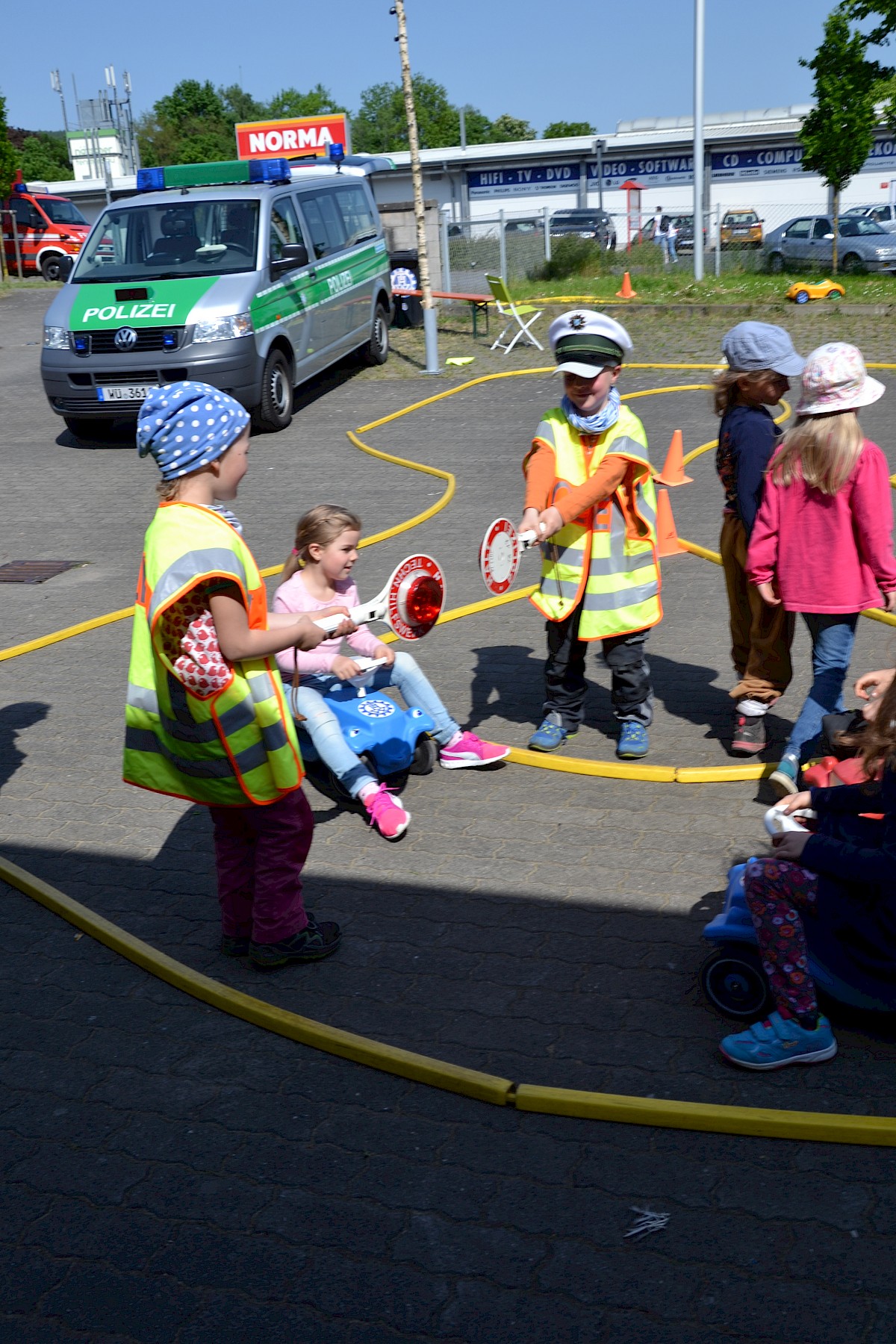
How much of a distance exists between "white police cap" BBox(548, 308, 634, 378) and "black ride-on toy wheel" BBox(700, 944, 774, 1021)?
2448 millimetres

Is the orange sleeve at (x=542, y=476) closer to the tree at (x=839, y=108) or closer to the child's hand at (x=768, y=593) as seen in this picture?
the child's hand at (x=768, y=593)

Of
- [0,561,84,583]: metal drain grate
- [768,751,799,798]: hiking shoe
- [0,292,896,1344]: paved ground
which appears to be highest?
[768,751,799,798]: hiking shoe

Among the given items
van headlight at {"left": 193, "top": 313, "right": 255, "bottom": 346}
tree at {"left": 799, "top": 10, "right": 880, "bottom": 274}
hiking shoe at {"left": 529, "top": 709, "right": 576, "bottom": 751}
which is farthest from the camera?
tree at {"left": 799, "top": 10, "right": 880, "bottom": 274}

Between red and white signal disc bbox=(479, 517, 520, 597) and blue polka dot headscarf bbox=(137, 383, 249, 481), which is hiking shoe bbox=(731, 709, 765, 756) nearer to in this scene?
red and white signal disc bbox=(479, 517, 520, 597)

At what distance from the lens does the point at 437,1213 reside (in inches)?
113

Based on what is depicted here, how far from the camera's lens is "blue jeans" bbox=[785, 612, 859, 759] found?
470cm

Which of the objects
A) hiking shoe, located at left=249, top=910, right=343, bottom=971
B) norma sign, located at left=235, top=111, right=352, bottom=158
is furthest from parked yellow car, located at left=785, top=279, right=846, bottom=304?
hiking shoe, located at left=249, top=910, right=343, bottom=971

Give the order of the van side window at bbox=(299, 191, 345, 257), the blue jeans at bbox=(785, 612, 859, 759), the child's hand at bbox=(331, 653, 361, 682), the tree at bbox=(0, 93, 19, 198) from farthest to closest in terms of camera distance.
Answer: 1. the tree at bbox=(0, 93, 19, 198)
2. the van side window at bbox=(299, 191, 345, 257)
3. the blue jeans at bbox=(785, 612, 859, 759)
4. the child's hand at bbox=(331, 653, 361, 682)

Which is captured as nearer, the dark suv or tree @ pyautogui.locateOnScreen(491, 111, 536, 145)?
the dark suv

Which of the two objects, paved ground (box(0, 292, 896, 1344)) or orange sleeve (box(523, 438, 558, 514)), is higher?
orange sleeve (box(523, 438, 558, 514))

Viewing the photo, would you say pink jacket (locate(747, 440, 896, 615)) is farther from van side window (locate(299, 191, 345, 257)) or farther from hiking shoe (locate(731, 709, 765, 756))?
van side window (locate(299, 191, 345, 257))

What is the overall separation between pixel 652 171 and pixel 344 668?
51111 millimetres

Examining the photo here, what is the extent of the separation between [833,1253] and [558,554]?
312 cm

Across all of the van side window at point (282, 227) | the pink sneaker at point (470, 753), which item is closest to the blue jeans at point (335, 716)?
the pink sneaker at point (470, 753)
